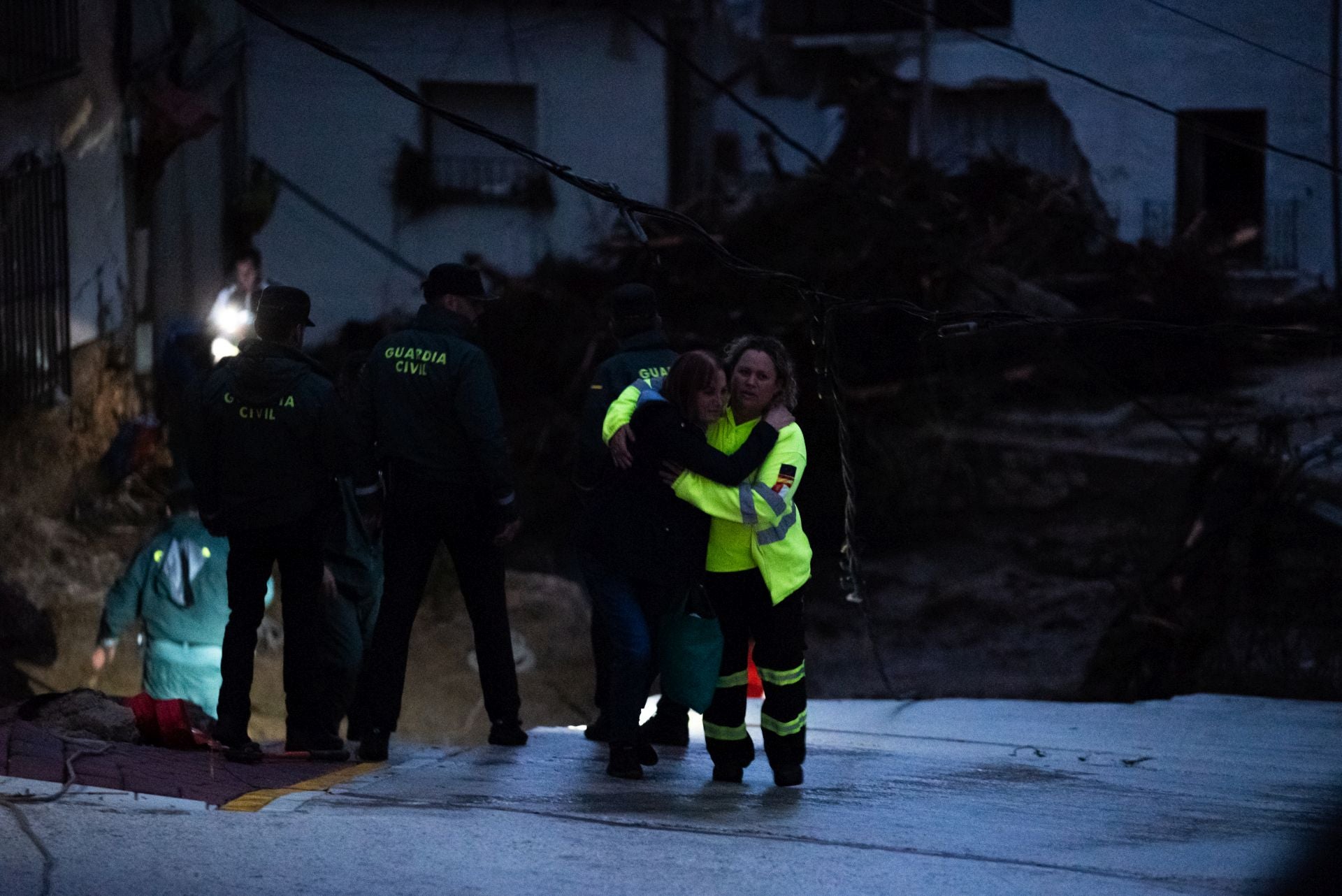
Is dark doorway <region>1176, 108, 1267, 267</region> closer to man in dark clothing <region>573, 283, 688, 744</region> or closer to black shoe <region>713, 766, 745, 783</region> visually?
man in dark clothing <region>573, 283, 688, 744</region>

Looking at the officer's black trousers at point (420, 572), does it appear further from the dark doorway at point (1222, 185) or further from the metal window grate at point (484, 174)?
the metal window grate at point (484, 174)

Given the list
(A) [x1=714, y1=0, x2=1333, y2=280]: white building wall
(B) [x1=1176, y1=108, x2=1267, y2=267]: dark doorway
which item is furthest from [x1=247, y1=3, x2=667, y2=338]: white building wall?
(B) [x1=1176, y1=108, x2=1267, y2=267]: dark doorway

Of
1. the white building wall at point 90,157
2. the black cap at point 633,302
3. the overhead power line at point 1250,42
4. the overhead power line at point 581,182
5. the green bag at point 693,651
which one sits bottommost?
the green bag at point 693,651

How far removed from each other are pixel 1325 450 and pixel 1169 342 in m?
7.37

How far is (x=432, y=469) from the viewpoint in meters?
5.87

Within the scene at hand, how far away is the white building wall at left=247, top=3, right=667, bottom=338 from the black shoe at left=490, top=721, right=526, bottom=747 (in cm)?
1230

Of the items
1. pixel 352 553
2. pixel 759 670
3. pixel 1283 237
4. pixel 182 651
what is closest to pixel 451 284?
pixel 352 553

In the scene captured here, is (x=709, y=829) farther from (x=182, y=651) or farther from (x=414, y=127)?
(x=414, y=127)

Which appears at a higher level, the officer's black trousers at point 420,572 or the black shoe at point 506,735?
the officer's black trousers at point 420,572

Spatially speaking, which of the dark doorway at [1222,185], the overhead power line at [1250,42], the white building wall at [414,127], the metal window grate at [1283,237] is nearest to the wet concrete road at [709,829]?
the overhead power line at [1250,42]

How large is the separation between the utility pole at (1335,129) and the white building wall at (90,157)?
766 centimetres

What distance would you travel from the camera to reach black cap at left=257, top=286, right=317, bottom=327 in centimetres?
575

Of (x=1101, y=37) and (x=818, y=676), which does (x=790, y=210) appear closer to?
(x=1101, y=37)

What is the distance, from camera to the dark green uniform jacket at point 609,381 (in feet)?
19.4
